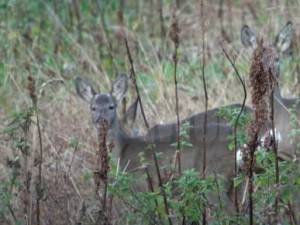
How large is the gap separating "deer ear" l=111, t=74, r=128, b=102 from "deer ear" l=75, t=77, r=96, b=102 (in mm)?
178

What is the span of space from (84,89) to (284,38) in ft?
5.69

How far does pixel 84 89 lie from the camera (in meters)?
9.91

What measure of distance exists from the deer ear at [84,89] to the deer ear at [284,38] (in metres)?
1.59

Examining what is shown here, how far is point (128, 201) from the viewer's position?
19.8 feet

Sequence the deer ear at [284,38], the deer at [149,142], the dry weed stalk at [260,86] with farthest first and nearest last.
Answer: the deer ear at [284,38] → the deer at [149,142] → the dry weed stalk at [260,86]

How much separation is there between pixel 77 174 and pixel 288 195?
11.2 ft

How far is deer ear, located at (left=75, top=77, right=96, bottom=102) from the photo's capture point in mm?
9820

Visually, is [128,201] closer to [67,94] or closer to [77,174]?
[77,174]

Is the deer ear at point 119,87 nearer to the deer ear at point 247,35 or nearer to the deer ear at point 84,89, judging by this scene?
the deer ear at point 84,89

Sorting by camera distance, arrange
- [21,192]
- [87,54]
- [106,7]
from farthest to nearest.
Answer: [106,7] < [87,54] < [21,192]

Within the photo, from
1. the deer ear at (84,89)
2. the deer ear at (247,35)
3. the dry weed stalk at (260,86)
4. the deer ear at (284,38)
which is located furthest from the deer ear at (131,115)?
the dry weed stalk at (260,86)

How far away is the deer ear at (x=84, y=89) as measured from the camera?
9820 millimetres

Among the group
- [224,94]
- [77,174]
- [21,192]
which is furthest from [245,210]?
[224,94]

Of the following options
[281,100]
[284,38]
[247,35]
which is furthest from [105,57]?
[281,100]
